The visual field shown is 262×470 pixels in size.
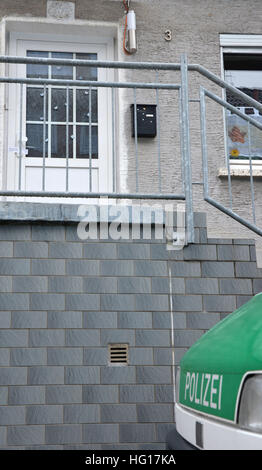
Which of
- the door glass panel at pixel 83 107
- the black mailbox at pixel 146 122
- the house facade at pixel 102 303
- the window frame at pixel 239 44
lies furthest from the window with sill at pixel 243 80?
the house facade at pixel 102 303

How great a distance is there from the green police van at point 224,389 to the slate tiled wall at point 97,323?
1257 millimetres

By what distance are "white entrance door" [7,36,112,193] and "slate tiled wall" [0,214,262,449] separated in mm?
1956

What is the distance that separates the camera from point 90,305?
4.09 metres

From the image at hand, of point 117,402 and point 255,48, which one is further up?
point 255,48

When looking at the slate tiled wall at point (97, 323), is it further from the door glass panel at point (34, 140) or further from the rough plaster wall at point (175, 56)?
the door glass panel at point (34, 140)

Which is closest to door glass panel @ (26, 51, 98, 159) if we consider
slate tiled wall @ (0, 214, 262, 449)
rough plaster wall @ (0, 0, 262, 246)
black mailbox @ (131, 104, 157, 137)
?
rough plaster wall @ (0, 0, 262, 246)

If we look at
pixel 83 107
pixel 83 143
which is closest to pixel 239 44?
pixel 83 107

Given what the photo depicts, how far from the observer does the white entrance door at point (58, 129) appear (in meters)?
6.15

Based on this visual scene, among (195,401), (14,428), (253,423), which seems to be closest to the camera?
(253,423)

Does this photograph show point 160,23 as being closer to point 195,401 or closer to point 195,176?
point 195,176

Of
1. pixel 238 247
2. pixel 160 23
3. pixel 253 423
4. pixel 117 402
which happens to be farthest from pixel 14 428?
pixel 160 23

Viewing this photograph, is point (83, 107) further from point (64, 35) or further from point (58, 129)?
point (64, 35)

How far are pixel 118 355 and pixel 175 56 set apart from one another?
3636 mm

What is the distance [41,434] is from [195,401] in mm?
1770
